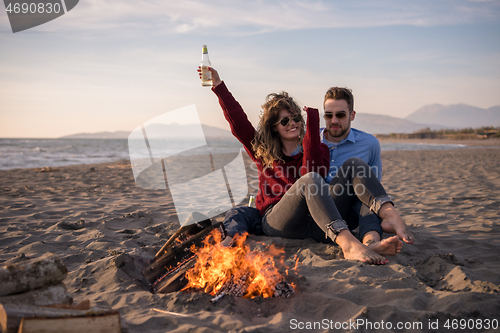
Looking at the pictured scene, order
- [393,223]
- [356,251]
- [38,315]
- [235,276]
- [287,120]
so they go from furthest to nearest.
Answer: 1. [287,120]
2. [393,223]
3. [356,251]
4. [235,276]
5. [38,315]

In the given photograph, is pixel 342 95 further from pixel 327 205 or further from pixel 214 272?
pixel 214 272

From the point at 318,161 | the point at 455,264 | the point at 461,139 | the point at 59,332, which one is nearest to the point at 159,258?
the point at 59,332

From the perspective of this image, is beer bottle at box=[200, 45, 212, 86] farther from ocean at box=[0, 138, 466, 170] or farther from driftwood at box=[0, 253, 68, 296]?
driftwood at box=[0, 253, 68, 296]

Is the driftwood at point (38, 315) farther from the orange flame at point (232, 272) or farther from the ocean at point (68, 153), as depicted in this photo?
the ocean at point (68, 153)

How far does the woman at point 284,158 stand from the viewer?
9.50 feet

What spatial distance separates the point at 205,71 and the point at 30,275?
2.39m

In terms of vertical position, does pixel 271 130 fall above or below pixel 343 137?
above

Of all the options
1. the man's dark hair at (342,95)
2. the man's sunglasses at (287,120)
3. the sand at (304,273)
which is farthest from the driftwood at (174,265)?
the man's dark hair at (342,95)

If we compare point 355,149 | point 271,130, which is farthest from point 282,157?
point 355,149

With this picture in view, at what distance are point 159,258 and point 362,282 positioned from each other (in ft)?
5.00

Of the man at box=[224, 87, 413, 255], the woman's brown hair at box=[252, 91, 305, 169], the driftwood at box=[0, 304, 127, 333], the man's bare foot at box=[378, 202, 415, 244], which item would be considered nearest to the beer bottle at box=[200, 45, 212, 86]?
the woman's brown hair at box=[252, 91, 305, 169]

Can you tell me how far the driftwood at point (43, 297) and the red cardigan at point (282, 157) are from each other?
2009mm

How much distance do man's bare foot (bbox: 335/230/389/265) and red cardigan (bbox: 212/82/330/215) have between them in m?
0.76

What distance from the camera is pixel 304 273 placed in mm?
2439
